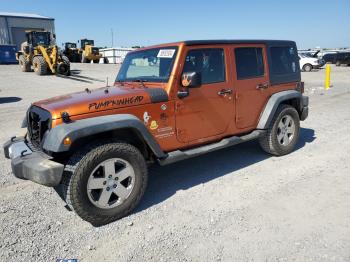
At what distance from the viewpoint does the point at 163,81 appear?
3.96 metres

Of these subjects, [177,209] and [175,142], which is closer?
[177,209]

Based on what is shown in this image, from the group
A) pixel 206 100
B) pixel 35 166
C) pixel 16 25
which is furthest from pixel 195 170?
pixel 16 25

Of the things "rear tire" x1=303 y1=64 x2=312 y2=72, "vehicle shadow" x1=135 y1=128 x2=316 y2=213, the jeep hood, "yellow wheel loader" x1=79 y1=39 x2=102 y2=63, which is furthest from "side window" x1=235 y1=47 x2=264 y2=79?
"yellow wheel loader" x1=79 y1=39 x2=102 y2=63

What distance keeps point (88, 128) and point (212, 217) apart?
64.7 inches

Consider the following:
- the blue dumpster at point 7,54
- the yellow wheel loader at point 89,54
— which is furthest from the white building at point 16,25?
the yellow wheel loader at point 89,54

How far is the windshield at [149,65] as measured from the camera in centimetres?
403

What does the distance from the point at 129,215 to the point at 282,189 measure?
199 cm

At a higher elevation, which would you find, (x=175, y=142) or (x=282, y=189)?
(x=175, y=142)

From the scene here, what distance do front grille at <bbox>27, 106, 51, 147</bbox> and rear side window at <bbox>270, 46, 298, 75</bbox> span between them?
140 inches

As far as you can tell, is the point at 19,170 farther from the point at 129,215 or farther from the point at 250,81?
the point at 250,81

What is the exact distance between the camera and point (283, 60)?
5.43 meters

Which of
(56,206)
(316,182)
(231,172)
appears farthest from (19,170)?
(316,182)

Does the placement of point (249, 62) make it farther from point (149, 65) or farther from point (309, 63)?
point (309, 63)

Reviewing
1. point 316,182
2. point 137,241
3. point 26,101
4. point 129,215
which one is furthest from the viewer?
point 26,101
